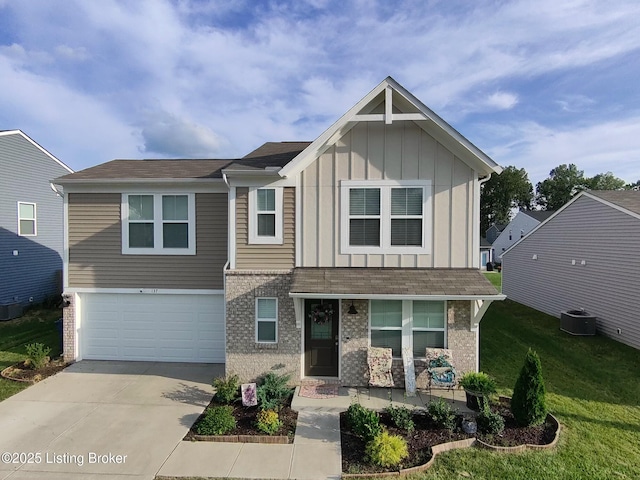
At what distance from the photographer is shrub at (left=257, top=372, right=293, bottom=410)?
7.50 m

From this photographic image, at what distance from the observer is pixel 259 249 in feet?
29.2

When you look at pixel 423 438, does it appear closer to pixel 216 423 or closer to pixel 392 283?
pixel 392 283

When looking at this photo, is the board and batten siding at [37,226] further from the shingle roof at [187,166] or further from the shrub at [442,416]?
the shrub at [442,416]

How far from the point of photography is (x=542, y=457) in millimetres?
6023

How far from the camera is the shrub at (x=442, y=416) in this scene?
21.9ft

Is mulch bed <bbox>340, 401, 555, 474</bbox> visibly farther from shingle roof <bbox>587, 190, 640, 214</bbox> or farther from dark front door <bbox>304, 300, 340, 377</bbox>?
shingle roof <bbox>587, 190, 640, 214</bbox>

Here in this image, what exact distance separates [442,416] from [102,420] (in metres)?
6.65

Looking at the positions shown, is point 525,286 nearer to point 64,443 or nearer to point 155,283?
point 155,283

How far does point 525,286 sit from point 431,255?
40.2 ft

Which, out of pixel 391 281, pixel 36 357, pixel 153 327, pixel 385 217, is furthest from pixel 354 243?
pixel 36 357

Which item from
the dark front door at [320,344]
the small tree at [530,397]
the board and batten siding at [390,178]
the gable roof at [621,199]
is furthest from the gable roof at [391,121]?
the gable roof at [621,199]

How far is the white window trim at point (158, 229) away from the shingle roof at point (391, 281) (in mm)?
3509

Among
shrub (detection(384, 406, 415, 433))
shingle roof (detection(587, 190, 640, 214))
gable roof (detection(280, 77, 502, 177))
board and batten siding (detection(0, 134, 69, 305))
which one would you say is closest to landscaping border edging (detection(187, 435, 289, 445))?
shrub (detection(384, 406, 415, 433))

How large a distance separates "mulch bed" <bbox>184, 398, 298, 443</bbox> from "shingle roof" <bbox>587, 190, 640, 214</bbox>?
1250 cm
